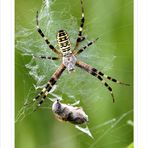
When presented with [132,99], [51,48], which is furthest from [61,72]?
[132,99]

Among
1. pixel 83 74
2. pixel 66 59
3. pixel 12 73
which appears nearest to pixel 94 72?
pixel 83 74

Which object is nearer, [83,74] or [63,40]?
[63,40]
